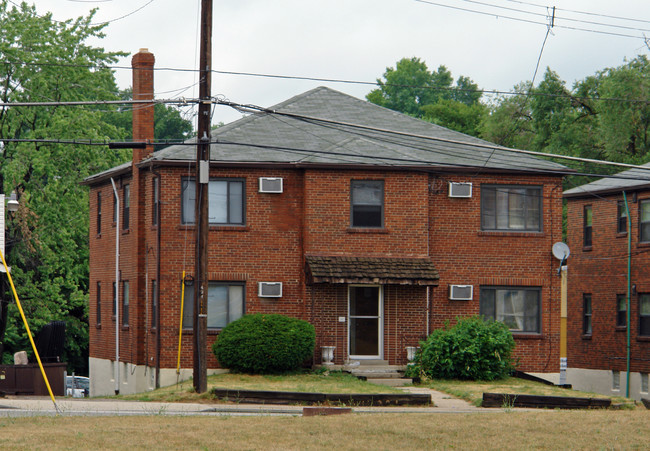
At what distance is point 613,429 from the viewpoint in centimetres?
1655

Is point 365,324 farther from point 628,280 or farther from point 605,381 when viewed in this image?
point 605,381

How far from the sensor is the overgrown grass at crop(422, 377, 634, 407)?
23734mm

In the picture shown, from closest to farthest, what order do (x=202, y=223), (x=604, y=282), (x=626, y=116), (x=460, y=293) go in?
1. (x=202, y=223)
2. (x=460, y=293)
3. (x=604, y=282)
4. (x=626, y=116)

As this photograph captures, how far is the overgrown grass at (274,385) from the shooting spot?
22922mm

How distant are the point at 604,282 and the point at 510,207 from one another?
10480 mm

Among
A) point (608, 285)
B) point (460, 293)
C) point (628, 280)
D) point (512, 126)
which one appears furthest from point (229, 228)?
point (512, 126)

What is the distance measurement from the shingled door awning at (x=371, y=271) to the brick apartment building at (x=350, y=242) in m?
0.05

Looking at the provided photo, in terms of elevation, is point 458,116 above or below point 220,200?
above

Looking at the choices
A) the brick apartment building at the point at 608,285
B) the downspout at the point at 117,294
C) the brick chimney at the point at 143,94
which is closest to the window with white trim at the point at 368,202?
the brick chimney at the point at 143,94

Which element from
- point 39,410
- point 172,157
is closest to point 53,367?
point 172,157

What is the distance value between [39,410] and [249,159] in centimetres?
1116

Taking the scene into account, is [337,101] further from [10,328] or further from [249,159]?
[10,328]

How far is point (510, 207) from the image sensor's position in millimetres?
30328

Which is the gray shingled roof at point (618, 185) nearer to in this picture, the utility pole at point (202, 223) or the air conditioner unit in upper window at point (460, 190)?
the air conditioner unit in upper window at point (460, 190)
